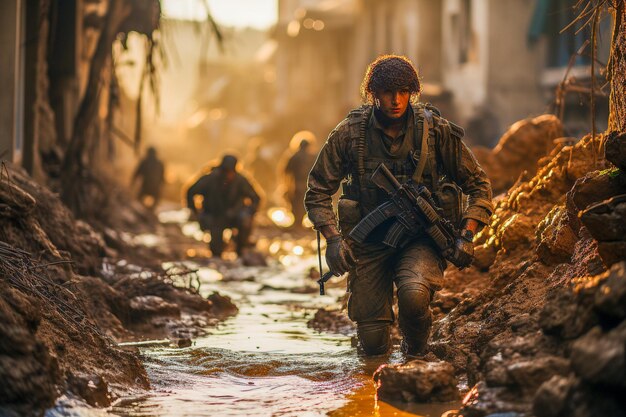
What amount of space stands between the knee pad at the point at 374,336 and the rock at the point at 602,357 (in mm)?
2647

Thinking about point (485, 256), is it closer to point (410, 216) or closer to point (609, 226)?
point (410, 216)

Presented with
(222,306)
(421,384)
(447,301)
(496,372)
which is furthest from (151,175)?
(496,372)

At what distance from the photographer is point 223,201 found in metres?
14.9

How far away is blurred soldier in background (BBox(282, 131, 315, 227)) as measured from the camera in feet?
65.7

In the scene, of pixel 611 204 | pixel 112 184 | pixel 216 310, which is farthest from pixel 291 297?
pixel 112 184

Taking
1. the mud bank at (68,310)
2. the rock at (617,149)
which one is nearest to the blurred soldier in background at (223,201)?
the mud bank at (68,310)

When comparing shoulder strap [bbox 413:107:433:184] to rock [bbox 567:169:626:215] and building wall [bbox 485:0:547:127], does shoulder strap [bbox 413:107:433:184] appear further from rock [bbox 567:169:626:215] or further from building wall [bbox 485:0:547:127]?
building wall [bbox 485:0:547:127]

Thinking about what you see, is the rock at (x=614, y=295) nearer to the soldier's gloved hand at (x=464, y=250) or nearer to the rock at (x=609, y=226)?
the rock at (x=609, y=226)

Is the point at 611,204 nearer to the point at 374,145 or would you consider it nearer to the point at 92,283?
the point at 374,145

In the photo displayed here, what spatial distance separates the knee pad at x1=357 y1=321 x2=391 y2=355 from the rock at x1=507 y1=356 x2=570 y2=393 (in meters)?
2.13

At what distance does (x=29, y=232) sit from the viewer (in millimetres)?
7836

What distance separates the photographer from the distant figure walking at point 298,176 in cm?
2003

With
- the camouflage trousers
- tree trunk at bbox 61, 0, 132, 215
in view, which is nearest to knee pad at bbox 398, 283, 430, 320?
the camouflage trousers

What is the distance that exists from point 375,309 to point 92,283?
2.48 meters
